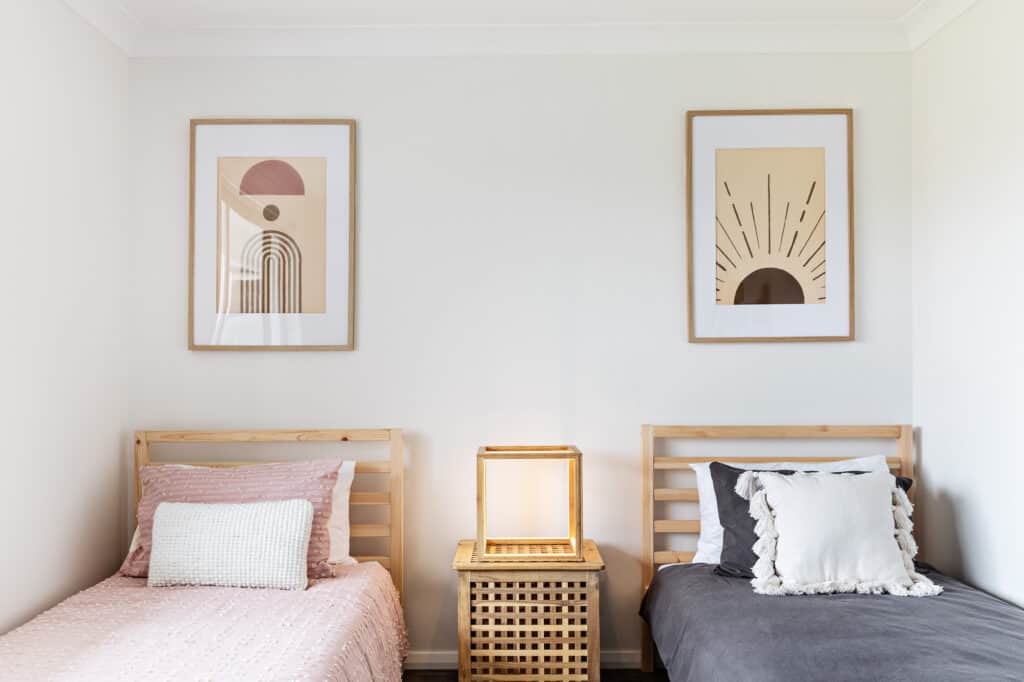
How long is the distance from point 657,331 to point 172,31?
7.30ft

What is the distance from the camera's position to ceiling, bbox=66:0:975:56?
2.88m

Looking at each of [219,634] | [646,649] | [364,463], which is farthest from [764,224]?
[219,634]

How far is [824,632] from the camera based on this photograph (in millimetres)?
2074

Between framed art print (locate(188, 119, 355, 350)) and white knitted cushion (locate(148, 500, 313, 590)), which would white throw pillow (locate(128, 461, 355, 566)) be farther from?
framed art print (locate(188, 119, 355, 350))

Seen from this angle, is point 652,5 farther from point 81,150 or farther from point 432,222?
point 81,150

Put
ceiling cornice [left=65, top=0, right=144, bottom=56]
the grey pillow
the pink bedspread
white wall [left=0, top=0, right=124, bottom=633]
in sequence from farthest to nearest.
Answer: ceiling cornice [left=65, top=0, right=144, bottom=56] < the grey pillow < white wall [left=0, top=0, right=124, bottom=633] < the pink bedspread

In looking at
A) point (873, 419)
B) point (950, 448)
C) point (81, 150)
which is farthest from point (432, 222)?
point (950, 448)

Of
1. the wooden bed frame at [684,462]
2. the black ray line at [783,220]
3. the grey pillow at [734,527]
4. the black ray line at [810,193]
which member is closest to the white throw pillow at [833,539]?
the grey pillow at [734,527]

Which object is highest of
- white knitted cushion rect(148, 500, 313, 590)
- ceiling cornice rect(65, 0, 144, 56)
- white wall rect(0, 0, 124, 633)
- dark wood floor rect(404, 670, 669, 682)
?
ceiling cornice rect(65, 0, 144, 56)

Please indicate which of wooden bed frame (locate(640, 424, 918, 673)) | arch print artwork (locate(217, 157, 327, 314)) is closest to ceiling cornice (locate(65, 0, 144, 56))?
arch print artwork (locate(217, 157, 327, 314))

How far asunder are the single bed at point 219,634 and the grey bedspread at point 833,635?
3.06 ft

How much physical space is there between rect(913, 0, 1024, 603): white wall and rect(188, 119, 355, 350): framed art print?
86.7 inches

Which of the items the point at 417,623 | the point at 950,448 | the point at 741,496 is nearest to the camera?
the point at 741,496

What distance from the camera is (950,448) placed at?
111 inches
